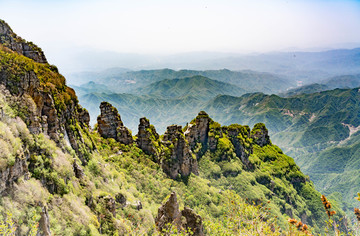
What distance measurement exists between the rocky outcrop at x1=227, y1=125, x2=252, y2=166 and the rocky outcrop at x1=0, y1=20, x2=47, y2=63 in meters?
78.6

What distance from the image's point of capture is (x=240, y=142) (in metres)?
97.2

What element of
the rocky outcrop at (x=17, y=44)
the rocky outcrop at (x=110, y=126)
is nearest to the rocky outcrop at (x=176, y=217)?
the rocky outcrop at (x=110, y=126)

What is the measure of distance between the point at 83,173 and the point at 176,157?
3864cm

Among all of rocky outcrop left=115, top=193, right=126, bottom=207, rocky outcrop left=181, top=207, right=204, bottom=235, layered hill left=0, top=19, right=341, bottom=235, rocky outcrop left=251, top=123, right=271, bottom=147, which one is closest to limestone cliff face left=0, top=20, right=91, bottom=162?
layered hill left=0, top=19, right=341, bottom=235

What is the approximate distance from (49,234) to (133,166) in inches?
1349

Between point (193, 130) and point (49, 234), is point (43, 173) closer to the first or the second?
point (49, 234)

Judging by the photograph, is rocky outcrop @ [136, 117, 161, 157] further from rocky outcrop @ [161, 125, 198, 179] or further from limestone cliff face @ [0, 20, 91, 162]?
limestone cliff face @ [0, 20, 91, 162]

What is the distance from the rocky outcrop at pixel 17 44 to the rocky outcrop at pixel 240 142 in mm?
78628

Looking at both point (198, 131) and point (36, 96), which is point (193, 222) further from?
point (198, 131)

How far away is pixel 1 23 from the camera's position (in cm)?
3369

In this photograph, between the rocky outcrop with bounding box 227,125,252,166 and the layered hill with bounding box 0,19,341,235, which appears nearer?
the layered hill with bounding box 0,19,341,235

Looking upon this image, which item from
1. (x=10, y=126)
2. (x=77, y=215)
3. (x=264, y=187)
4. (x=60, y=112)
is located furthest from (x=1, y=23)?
(x=264, y=187)

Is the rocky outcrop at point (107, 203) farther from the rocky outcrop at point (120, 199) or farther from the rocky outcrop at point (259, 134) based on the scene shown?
the rocky outcrop at point (259, 134)

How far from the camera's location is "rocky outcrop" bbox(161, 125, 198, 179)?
61969 millimetres
